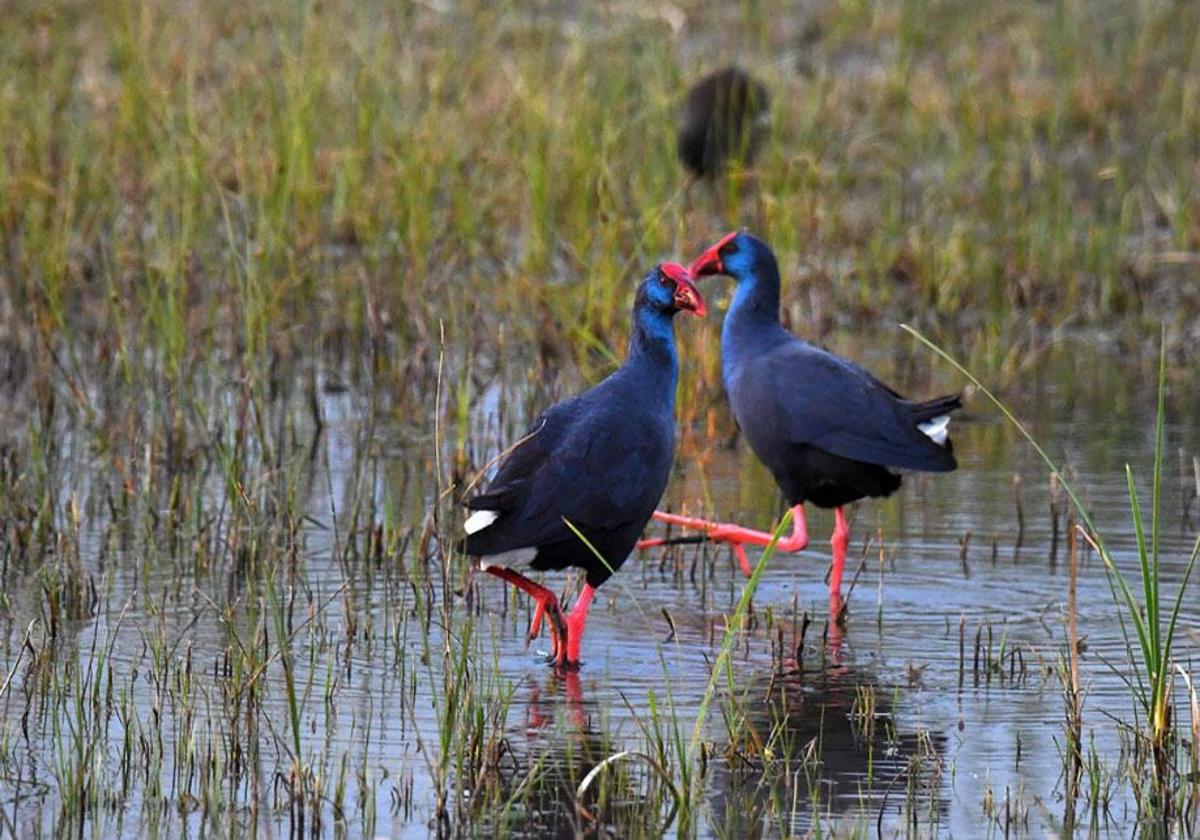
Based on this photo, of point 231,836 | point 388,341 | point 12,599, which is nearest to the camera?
point 231,836

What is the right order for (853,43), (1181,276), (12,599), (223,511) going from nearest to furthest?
(12,599), (223,511), (1181,276), (853,43)

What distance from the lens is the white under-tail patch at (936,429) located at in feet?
20.9

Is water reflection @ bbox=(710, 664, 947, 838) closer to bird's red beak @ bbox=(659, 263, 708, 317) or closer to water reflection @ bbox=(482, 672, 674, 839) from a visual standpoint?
water reflection @ bbox=(482, 672, 674, 839)

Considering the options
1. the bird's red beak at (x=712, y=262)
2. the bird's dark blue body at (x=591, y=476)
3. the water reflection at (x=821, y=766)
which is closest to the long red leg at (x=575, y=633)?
the bird's dark blue body at (x=591, y=476)

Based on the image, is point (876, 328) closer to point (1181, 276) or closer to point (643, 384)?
point (1181, 276)

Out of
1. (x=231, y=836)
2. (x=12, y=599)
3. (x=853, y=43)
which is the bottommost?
(x=231, y=836)

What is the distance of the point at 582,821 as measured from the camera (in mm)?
4172

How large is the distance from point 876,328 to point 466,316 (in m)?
2.19

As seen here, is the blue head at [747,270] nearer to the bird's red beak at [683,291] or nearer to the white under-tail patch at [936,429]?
the white under-tail patch at [936,429]

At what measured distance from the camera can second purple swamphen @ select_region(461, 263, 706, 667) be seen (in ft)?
17.7

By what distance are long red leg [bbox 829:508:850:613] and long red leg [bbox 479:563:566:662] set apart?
0.77 m

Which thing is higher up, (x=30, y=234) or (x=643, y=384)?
(x=30, y=234)

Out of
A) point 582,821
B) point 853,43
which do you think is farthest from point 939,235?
point 582,821

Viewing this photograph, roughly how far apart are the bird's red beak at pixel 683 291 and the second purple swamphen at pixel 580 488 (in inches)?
6.2
